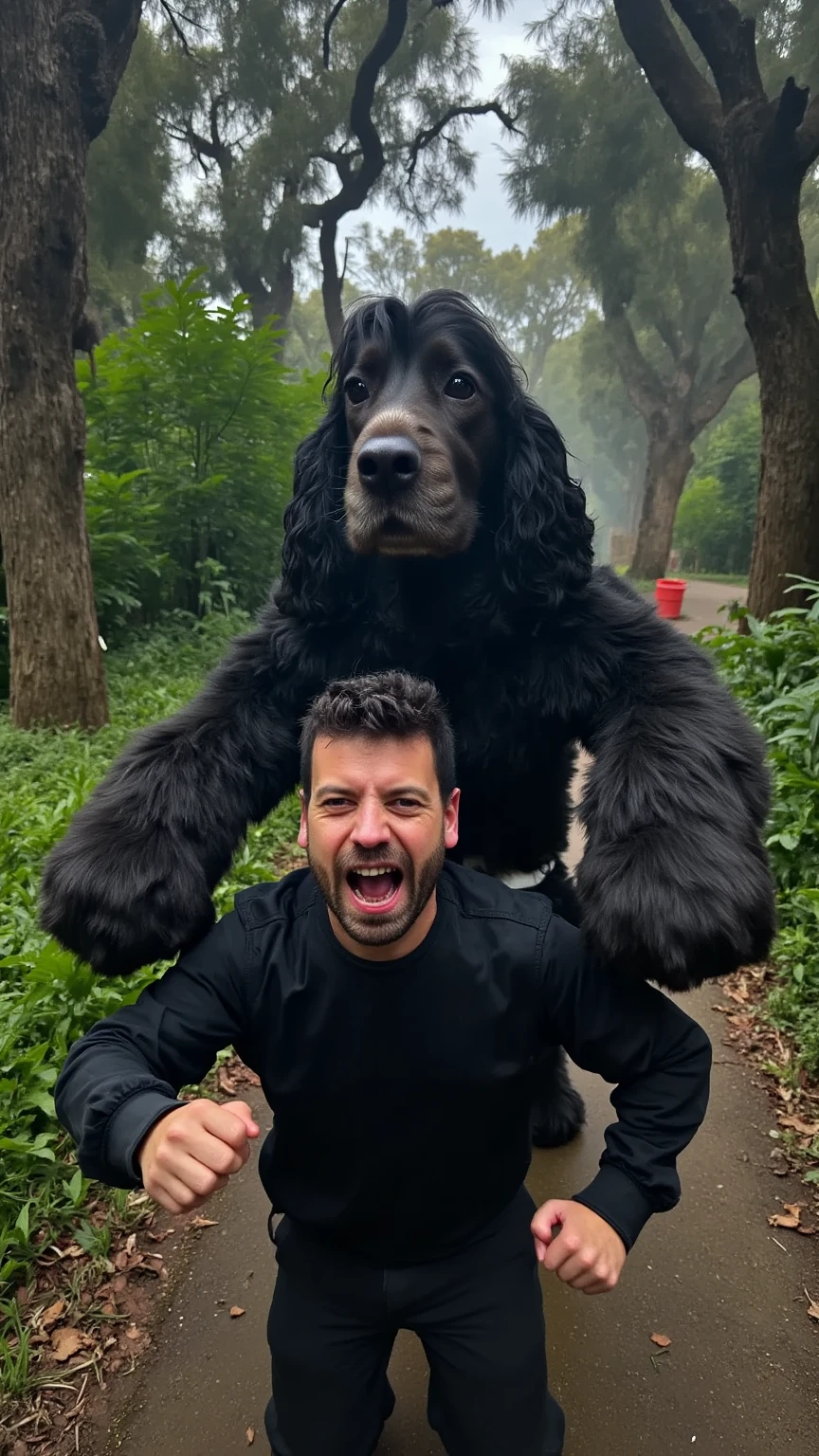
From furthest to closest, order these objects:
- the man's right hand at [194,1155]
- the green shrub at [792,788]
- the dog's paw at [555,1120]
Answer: the green shrub at [792,788] → the dog's paw at [555,1120] → the man's right hand at [194,1155]

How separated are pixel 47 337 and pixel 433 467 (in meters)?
4.58

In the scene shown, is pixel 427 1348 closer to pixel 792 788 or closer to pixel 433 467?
pixel 433 467

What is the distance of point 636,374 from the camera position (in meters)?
17.5

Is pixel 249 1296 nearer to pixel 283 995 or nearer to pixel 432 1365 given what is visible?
pixel 432 1365

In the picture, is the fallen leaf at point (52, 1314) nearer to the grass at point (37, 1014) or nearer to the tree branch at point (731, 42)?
the grass at point (37, 1014)

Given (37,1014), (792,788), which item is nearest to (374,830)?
(37,1014)

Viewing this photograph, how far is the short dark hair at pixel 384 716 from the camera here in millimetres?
1260

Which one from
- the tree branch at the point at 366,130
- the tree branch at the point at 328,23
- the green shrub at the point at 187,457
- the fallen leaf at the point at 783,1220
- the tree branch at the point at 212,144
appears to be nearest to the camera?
the fallen leaf at the point at 783,1220

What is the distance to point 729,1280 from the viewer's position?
1986mm

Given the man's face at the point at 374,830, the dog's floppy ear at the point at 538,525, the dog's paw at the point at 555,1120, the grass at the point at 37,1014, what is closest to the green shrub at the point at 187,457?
the grass at the point at 37,1014

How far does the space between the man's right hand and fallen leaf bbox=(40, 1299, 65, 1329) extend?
1.19m

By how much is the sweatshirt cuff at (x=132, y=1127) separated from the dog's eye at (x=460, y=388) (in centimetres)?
134

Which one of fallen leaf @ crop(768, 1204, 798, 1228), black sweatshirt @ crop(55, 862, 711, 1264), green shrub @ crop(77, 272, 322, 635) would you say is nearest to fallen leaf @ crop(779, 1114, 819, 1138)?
fallen leaf @ crop(768, 1204, 798, 1228)

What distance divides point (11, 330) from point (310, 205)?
10602 millimetres
